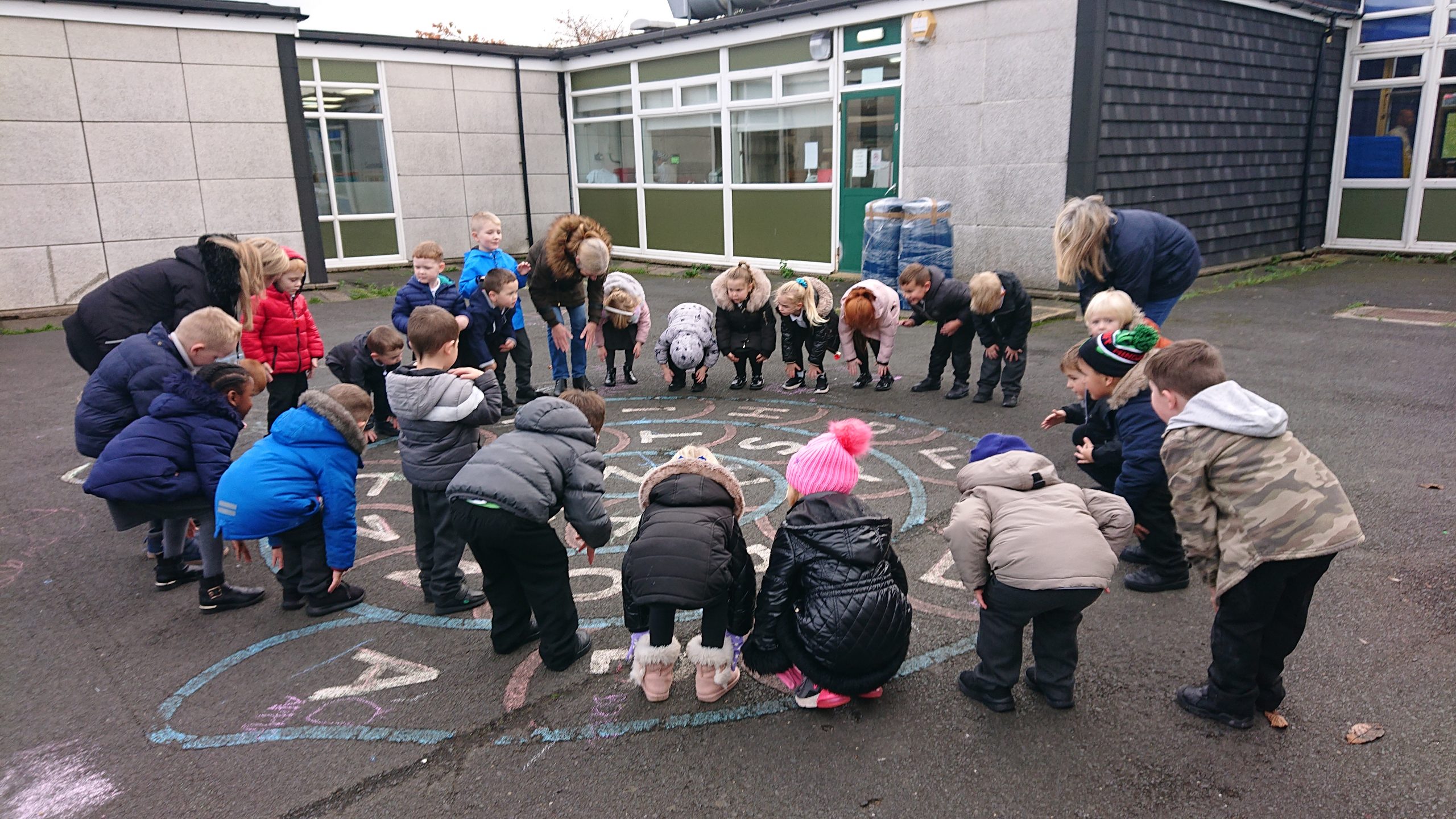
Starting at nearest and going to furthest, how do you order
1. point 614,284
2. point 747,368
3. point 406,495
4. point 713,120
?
point 406,495 < point 614,284 < point 747,368 < point 713,120

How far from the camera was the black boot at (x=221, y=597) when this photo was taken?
4355 mm

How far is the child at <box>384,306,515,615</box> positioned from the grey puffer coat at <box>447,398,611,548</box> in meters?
0.51

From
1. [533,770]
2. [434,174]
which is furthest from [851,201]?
[533,770]

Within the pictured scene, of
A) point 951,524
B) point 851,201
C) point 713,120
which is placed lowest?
point 951,524

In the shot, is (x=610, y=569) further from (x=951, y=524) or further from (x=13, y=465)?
(x=13, y=465)

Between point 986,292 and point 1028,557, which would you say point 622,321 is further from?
point 1028,557

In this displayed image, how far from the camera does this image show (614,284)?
8.23 metres

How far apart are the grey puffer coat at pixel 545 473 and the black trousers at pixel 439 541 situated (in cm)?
65

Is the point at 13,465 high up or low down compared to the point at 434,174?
down

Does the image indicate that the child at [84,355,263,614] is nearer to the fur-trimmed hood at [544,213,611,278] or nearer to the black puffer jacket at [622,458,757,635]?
the black puffer jacket at [622,458,757,635]

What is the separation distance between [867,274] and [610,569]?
8.47m

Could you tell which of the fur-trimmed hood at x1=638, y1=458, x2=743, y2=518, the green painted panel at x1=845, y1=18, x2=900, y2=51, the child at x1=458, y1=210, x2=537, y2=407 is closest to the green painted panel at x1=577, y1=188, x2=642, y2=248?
the green painted panel at x1=845, y1=18, x2=900, y2=51

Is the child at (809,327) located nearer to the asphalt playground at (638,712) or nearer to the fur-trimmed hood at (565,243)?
the fur-trimmed hood at (565,243)

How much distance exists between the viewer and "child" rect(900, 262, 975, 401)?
7.58m
